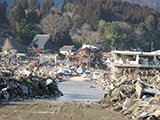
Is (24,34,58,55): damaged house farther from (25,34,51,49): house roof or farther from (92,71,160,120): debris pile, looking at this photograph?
(92,71,160,120): debris pile

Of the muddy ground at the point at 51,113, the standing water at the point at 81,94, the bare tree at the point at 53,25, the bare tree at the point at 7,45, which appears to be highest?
the bare tree at the point at 53,25

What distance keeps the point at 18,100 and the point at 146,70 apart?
27.2 meters

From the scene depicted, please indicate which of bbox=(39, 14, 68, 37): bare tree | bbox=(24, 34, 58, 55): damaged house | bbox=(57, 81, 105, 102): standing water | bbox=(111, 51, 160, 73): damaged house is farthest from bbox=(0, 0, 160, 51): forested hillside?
bbox=(57, 81, 105, 102): standing water

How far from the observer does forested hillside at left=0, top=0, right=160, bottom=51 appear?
73.6 meters

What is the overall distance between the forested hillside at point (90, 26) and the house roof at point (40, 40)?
9.09 feet

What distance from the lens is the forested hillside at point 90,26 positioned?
241ft

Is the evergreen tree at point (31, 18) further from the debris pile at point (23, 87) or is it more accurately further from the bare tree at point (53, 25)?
the debris pile at point (23, 87)

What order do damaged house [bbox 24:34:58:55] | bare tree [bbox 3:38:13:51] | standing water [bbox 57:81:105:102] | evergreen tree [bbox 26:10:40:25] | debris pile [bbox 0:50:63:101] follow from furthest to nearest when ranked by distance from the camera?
1. evergreen tree [bbox 26:10:40:25]
2. damaged house [bbox 24:34:58:55]
3. bare tree [bbox 3:38:13:51]
4. standing water [bbox 57:81:105:102]
5. debris pile [bbox 0:50:63:101]

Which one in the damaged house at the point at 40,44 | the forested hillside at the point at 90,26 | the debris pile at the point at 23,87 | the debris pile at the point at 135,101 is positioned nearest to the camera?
the debris pile at the point at 135,101

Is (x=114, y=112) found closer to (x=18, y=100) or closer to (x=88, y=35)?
(x=18, y=100)

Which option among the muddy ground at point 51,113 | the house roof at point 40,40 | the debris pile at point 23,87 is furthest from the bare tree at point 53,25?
the muddy ground at point 51,113

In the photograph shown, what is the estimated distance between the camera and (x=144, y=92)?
14312 millimetres

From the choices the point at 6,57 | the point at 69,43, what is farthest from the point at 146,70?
the point at 69,43

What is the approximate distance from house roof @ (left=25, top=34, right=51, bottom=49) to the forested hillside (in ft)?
9.09
